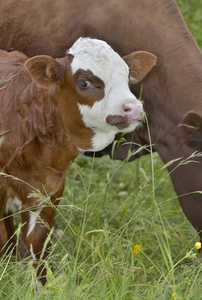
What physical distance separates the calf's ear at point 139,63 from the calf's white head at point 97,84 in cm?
21

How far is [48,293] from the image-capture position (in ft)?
11.4

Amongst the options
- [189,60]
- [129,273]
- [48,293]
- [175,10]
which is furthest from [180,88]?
[48,293]

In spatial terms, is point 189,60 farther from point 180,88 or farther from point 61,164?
point 61,164

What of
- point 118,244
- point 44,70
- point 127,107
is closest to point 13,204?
point 118,244

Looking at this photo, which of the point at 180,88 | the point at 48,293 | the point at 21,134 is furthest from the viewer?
the point at 180,88

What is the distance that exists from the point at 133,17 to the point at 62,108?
107cm

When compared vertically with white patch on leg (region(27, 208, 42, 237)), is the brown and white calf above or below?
above

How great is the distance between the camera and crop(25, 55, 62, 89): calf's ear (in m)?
3.87

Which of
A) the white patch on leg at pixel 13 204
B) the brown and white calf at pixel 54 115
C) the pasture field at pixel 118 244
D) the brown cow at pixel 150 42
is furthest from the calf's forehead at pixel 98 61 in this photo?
the white patch on leg at pixel 13 204

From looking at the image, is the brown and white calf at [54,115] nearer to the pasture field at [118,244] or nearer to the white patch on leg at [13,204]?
the white patch on leg at [13,204]

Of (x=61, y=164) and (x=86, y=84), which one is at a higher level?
(x=86, y=84)

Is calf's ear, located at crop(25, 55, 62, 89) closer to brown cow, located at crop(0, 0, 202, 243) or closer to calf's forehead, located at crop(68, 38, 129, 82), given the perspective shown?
calf's forehead, located at crop(68, 38, 129, 82)

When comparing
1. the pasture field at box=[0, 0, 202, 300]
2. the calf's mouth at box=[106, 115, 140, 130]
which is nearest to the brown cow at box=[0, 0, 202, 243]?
the pasture field at box=[0, 0, 202, 300]

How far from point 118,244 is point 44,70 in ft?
4.21
